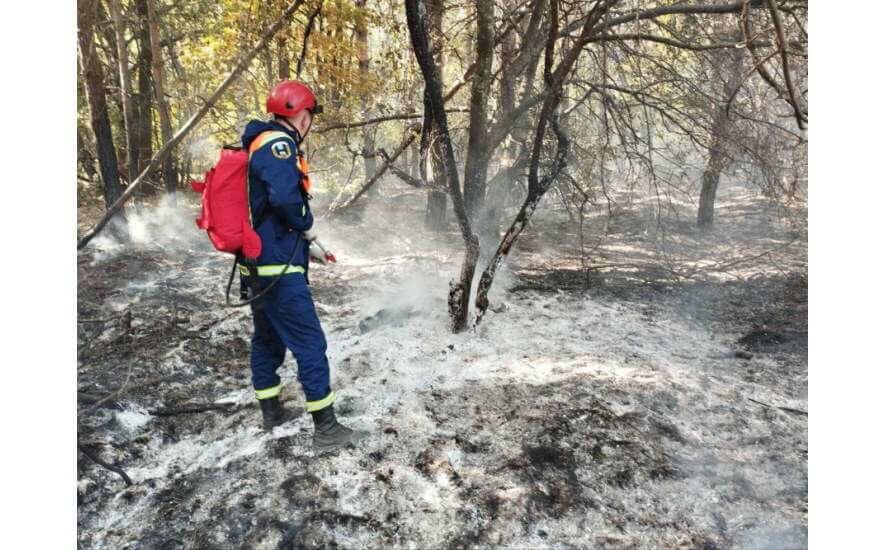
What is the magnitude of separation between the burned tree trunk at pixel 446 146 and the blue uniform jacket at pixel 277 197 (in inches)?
44.3

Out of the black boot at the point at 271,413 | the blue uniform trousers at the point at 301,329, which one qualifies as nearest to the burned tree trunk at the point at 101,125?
the blue uniform trousers at the point at 301,329

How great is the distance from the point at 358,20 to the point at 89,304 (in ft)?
15.3

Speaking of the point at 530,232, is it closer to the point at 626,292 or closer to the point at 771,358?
the point at 626,292

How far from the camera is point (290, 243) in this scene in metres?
3.23

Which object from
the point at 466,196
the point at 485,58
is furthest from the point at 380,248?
the point at 485,58

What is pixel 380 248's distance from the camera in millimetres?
9688

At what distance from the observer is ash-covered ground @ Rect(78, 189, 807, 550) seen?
8.70 feet

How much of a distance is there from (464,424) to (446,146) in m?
2.16

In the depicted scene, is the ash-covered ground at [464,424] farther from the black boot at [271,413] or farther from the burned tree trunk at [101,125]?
the burned tree trunk at [101,125]

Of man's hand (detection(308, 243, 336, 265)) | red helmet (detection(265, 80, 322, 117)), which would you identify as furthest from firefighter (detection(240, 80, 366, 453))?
man's hand (detection(308, 243, 336, 265))

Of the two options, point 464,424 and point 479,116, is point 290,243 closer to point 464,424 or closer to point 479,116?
point 464,424

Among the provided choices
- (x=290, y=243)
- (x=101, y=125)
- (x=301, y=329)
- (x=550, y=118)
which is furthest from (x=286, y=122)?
(x=101, y=125)

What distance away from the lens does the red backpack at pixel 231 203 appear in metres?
3.00

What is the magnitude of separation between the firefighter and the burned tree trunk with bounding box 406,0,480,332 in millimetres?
899
